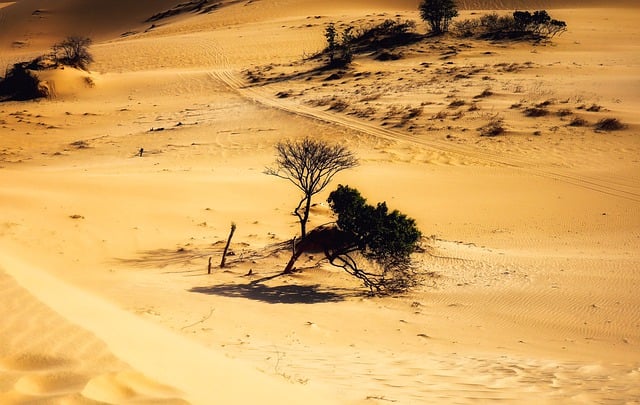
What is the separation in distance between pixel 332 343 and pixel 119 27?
199 feet

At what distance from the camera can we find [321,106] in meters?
28.7

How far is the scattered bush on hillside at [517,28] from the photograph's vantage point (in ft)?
128

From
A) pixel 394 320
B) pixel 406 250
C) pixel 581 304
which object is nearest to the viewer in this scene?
pixel 394 320

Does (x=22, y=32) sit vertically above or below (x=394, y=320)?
above

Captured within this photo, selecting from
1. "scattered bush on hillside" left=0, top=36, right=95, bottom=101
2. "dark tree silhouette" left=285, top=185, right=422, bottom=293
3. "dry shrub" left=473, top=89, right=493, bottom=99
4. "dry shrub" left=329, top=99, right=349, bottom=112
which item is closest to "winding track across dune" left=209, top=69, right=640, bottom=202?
"dry shrub" left=329, top=99, right=349, bottom=112

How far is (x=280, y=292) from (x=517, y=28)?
33.7 metres

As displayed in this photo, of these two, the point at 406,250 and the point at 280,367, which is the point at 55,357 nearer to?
the point at 280,367

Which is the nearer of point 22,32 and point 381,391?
point 381,391

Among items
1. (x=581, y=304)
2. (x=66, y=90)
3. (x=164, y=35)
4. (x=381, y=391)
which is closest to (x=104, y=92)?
(x=66, y=90)

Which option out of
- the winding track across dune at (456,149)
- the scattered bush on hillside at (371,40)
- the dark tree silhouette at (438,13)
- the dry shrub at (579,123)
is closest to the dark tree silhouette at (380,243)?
the winding track across dune at (456,149)

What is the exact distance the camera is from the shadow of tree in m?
10.7

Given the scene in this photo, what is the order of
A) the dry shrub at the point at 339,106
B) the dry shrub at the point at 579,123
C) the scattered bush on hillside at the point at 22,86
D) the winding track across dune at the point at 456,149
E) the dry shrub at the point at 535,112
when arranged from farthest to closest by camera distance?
the scattered bush on hillside at the point at 22,86
the dry shrub at the point at 339,106
the dry shrub at the point at 535,112
the dry shrub at the point at 579,123
the winding track across dune at the point at 456,149

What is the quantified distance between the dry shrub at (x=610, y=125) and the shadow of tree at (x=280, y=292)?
15.9m

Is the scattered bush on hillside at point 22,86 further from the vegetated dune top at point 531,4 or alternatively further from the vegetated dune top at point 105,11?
the vegetated dune top at point 531,4
